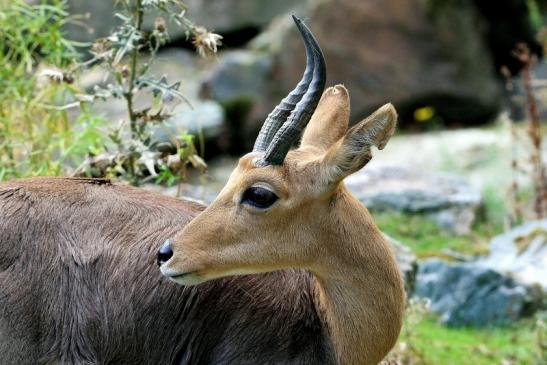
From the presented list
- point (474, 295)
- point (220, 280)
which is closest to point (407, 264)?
point (474, 295)

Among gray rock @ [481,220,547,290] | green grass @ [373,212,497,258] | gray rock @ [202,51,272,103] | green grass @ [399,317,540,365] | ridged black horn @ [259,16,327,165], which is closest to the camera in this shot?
ridged black horn @ [259,16,327,165]

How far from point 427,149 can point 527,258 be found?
6.64m

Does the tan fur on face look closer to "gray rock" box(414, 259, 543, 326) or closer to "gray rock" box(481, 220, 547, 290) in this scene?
"gray rock" box(414, 259, 543, 326)

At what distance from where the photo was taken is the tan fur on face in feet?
18.6

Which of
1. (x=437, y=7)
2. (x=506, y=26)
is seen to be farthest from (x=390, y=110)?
(x=506, y=26)

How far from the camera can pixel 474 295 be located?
33.5ft

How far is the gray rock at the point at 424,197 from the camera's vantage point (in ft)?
42.8

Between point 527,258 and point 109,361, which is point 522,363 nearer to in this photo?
point 527,258

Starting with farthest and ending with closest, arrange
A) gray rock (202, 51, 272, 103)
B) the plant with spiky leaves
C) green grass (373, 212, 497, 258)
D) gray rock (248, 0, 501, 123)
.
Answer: gray rock (248, 0, 501, 123)
gray rock (202, 51, 272, 103)
green grass (373, 212, 497, 258)
the plant with spiky leaves

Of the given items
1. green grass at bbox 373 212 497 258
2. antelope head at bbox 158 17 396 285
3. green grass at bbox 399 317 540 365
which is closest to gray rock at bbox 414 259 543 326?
green grass at bbox 399 317 540 365

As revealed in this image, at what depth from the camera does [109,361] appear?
608 centimetres

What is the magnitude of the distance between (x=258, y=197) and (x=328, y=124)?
896 mm

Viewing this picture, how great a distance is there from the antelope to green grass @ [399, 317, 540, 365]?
2718mm

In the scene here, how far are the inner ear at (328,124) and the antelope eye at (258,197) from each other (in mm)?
660
